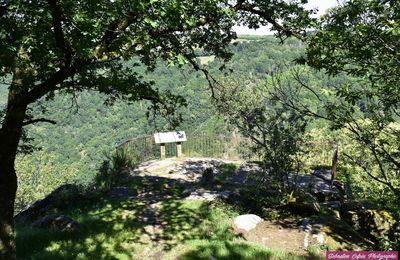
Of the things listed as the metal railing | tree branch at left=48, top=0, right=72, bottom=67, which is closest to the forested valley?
tree branch at left=48, top=0, right=72, bottom=67

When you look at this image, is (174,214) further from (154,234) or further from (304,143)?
(304,143)

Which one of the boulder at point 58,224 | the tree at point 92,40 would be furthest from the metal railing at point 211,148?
the tree at point 92,40

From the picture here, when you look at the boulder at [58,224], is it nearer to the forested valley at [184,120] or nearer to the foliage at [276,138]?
the forested valley at [184,120]

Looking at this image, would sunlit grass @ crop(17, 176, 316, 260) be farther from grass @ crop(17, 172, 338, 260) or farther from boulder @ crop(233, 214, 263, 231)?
boulder @ crop(233, 214, 263, 231)

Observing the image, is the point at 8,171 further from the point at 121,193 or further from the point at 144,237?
the point at 121,193

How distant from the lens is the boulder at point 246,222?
9.74 m

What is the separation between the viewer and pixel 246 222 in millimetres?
9906

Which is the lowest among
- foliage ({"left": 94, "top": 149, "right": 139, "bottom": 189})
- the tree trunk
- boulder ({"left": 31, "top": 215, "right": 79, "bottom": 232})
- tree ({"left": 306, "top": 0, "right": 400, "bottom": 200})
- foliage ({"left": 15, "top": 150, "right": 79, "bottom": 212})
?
foliage ({"left": 15, "top": 150, "right": 79, "bottom": 212})

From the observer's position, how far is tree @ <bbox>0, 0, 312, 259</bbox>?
5555 millimetres

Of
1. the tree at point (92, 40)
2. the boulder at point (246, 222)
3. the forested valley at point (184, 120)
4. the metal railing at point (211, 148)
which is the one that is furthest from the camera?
the metal railing at point (211, 148)

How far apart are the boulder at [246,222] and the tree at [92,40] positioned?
3.64 m

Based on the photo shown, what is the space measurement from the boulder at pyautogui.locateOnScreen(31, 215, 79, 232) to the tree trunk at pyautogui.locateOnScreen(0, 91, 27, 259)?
2.38 metres

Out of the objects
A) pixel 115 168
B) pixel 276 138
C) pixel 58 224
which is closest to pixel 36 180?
pixel 115 168

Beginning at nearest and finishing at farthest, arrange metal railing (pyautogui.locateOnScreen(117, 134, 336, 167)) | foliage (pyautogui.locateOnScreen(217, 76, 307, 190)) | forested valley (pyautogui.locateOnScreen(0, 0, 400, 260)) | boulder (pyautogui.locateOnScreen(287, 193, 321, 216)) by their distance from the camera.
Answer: forested valley (pyautogui.locateOnScreen(0, 0, 400, 260)) < boulder (pyautogui.locateOnScreen(287, 193, 321, 216)) < foliage (pyautogui.locateOnScreen(217, 76, 307, 190)) < metal railing (pyautogui.locateOnScreen(117, 134, 336, 167))
